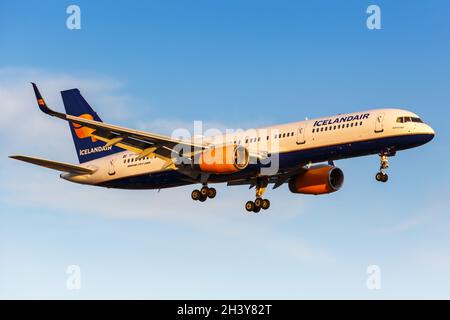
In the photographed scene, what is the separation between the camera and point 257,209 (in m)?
64.7

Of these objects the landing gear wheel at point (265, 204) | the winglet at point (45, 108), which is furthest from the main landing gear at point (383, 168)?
the winglet at point (45, 108)

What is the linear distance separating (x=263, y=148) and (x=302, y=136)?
294cm

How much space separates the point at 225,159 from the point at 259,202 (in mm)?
7033

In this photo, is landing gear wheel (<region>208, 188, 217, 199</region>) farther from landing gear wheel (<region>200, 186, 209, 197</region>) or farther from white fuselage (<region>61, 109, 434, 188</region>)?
white fuselage (<region>61, 109, 434, 188</region>)

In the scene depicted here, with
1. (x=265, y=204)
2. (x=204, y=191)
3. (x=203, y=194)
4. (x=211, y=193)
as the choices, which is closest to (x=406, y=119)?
(x=265, y=204)

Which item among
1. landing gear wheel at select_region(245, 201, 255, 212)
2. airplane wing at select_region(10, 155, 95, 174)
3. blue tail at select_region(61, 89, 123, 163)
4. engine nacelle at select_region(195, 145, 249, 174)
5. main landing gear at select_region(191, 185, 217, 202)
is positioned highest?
blue tail at select_region(61, 89, 123, 163)

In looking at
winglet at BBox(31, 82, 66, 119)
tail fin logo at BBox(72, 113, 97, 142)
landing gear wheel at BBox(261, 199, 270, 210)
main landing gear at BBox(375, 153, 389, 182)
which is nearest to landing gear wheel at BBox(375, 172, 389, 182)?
main landing gear at BBox(375, 153, 389, 182)

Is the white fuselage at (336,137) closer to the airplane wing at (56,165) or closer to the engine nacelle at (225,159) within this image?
the engine nacelle at (225,159)

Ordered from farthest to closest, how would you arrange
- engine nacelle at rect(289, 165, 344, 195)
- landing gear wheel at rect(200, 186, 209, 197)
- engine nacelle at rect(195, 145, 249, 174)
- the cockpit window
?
engine nacelle at rect(289, 165, 344, 195) → landing gear wheel at rect(200, 186, 209, 197) → engine nacelle at rect(195, 145, 249, 174) → the cockpit window

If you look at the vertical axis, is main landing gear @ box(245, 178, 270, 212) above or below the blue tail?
below

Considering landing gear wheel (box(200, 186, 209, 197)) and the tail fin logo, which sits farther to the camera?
the tail fin logo

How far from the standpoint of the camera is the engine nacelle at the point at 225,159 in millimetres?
58656

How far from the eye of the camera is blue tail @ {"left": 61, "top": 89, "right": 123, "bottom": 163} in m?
68.8

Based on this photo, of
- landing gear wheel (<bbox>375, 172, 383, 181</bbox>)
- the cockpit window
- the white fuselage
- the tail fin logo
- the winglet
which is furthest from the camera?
the tail fin logo
